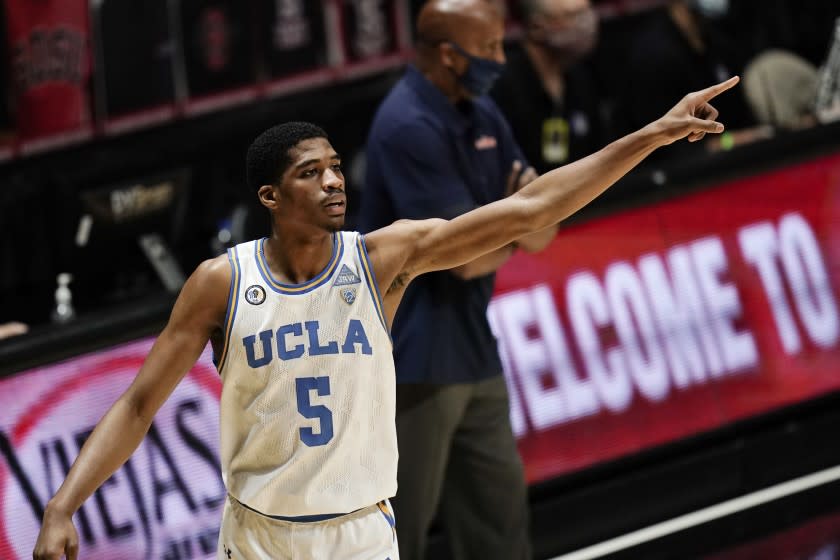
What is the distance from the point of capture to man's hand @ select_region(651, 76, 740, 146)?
10.8 feet

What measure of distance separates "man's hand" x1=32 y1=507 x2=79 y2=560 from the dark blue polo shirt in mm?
1458

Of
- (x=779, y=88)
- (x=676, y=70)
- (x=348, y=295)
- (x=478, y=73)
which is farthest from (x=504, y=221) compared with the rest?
(x=779, y=88)

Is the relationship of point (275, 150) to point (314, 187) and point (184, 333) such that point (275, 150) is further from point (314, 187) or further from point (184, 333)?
point (184, 333)

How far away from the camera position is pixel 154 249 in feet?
19.6

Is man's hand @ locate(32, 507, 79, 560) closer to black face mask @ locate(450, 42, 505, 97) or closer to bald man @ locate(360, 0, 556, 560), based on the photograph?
bald man @ locate(360, 0, 556, 560)

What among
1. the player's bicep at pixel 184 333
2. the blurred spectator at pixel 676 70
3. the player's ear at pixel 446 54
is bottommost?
the player's bicep at pixel 184 333

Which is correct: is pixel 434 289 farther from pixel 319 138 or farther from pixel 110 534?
pixel 110 534

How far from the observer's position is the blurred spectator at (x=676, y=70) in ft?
22.0

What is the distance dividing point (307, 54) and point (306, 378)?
15.2ft

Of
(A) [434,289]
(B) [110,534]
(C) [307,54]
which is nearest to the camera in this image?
(A) [434,289]

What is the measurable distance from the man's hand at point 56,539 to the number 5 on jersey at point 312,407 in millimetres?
575

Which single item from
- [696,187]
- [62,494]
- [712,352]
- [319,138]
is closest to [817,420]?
[712,352]

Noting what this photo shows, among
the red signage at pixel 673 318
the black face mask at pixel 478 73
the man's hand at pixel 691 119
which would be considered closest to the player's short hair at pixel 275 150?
the man's hand at pixel 691 119

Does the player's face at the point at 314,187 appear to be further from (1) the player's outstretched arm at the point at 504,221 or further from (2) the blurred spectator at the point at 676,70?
(2) the blurred spectator at the point at 676,70
